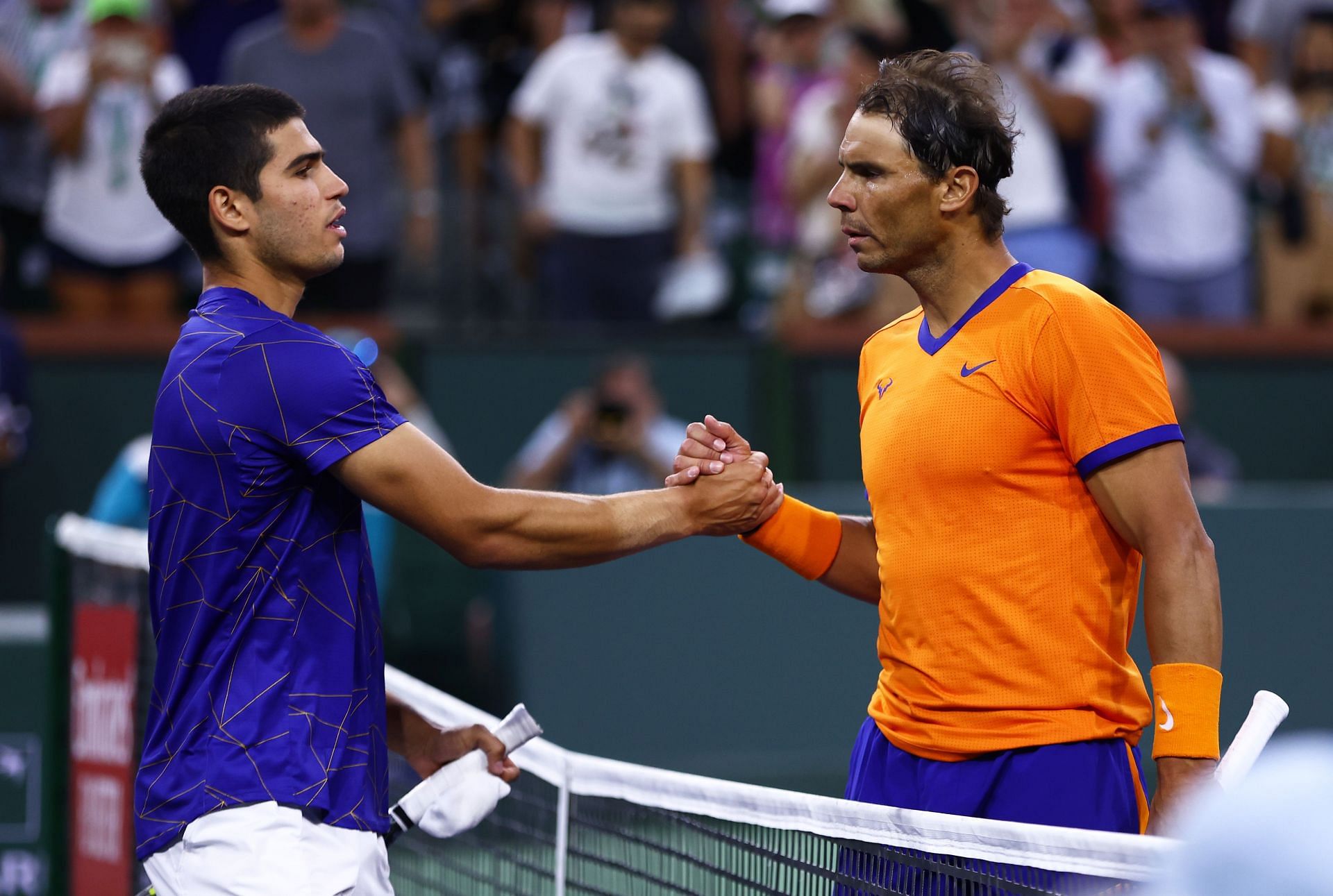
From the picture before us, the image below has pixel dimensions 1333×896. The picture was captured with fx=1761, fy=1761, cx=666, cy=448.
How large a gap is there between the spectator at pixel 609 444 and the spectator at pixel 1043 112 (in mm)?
1988

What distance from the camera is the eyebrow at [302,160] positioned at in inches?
128

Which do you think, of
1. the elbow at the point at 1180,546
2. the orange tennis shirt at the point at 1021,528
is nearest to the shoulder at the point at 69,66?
the orange tennis shirt at the point at 1021,528

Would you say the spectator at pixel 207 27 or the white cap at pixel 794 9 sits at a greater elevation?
the white cap at pixel 794 9

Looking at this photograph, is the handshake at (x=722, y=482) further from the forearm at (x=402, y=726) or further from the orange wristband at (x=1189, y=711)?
the orange wristband at (x=1189, y=711)

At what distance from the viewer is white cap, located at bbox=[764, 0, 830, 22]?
9422 mm

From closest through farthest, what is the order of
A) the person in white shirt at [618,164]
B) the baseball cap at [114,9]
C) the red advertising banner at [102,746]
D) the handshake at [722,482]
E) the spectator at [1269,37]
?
the handshake at [722,482], the red advertising banner at [102,746], the baseball cap at [114,9], the person in white shirt at [618,164], the spectator at [1269,37]

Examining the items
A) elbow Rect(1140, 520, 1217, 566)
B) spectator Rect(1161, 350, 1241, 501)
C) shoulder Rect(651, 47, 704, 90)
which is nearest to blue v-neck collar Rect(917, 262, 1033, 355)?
elbow Rect(1140, 520, 1217, 566)

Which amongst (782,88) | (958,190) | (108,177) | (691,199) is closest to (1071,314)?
(958,190)

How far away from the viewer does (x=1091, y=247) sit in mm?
9555

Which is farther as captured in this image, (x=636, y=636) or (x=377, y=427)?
(x=636, y=636)

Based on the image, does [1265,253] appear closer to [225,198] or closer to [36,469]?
[36,469]

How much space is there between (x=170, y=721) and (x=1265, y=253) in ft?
25.8

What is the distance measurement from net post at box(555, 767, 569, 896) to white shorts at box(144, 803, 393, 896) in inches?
32.3

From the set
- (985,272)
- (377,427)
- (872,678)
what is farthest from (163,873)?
(872,678)
